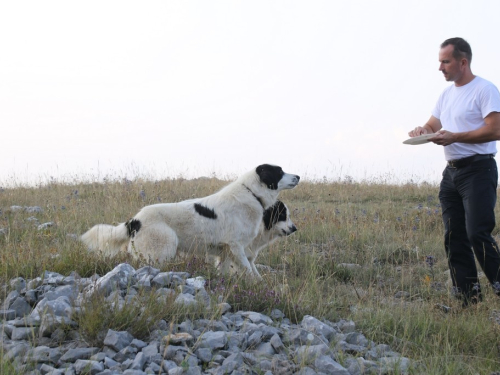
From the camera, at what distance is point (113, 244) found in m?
6.35

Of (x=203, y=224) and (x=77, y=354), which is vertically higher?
(x=203, y=224)

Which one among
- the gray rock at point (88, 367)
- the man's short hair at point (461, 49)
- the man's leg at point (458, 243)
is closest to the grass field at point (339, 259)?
the man's leg at point (458, 243)

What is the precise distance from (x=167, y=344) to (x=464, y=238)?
3.73m

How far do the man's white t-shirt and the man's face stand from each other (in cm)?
15

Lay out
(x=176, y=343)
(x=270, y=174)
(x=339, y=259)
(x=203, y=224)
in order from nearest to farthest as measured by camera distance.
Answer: (x=176, y=343) < (x=203, y=224) < (x=270, y=174) < (x=339, y=259)

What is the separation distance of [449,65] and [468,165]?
103cm

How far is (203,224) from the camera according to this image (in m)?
6.77

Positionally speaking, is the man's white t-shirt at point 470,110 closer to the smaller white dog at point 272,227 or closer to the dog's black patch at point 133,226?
the smaller white dog at point 272,227

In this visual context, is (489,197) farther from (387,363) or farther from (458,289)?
(387,363)

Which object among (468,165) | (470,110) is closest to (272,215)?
(468,165)

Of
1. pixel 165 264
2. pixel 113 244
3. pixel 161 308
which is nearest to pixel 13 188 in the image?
pixel 113 244

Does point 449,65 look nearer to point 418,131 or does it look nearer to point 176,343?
point 418,131

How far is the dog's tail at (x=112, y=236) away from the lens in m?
6.23

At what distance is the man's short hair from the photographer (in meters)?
5.16
